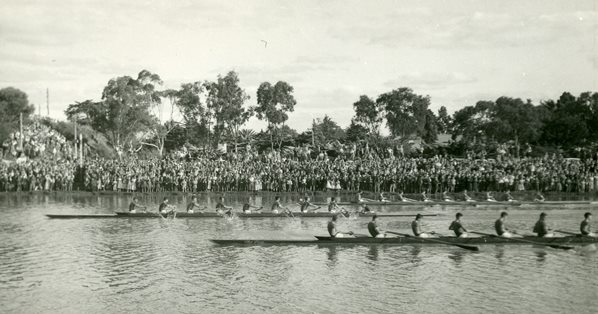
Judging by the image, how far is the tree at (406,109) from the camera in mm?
58125

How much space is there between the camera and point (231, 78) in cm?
5853

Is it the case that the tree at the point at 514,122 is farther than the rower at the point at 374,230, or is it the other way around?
the tree at the point at 514,122

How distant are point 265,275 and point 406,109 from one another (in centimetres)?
4028

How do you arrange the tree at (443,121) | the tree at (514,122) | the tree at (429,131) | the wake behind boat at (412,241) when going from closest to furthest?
the wake behind boat at (412,241) → the tree at (514,122) → the tree at (429,131) → the tree at (443,121)

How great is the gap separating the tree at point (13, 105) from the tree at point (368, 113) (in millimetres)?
33497

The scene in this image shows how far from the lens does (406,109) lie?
191 ft

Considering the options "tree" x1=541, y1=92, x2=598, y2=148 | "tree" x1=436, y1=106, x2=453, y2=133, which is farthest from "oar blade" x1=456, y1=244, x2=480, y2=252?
"tree" x1=436, y1=106, x2=453, y2=133

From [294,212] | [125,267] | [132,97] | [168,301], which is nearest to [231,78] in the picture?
[132,97]

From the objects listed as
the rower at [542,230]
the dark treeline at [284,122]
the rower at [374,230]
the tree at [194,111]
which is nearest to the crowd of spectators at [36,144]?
the dark treeline at [284,122]

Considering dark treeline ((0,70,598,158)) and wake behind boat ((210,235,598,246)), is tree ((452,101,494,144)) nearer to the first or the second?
dark treeline ((0,70,598,158))

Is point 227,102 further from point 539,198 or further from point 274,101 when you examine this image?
point 539,198

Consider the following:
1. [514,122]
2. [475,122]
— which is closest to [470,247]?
[514,122]

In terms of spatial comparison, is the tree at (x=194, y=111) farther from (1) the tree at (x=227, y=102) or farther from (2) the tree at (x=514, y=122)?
(2) the tree at (x=514, y=122)

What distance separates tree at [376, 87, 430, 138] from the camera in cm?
5812
